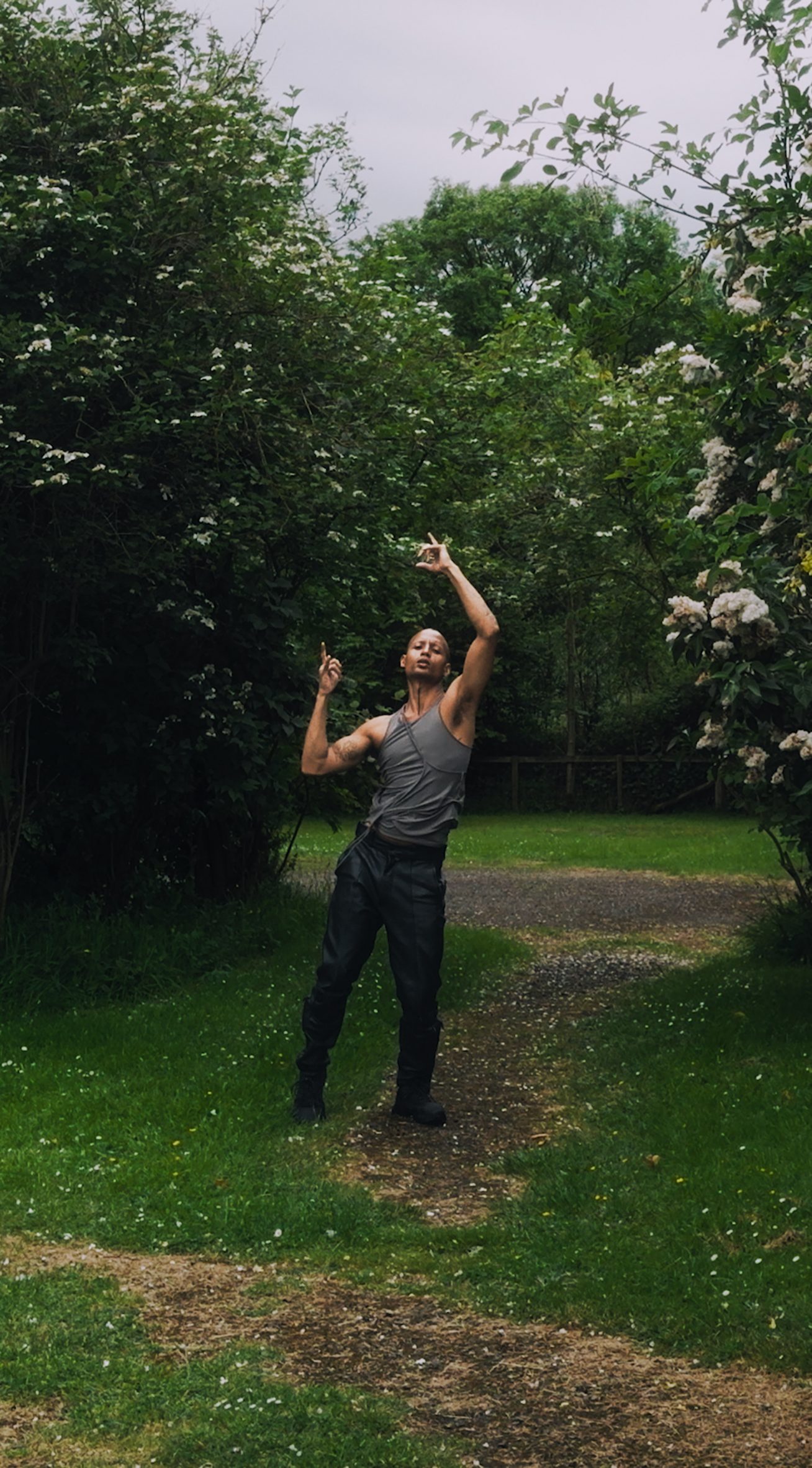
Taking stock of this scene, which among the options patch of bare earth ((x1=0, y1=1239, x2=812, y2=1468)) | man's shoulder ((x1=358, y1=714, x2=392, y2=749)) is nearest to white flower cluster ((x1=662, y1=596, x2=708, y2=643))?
man's shoulder ((x1=358, y1=714, x2=392, y2=749))

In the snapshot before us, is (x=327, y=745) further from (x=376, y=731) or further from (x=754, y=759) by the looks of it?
(x=754, y=759)

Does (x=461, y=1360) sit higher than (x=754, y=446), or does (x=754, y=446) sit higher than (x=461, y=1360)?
(x=754, y=446)

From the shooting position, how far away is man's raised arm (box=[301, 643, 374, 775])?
7.40m

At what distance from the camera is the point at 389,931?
24.0ft

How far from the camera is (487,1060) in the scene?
9031 millimetres

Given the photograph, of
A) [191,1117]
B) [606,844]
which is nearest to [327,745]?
[191,1117]

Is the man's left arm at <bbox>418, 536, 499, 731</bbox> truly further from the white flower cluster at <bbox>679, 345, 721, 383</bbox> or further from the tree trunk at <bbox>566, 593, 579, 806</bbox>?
the tree trunk at <bbox>566, 593, 579, 806</bbox>

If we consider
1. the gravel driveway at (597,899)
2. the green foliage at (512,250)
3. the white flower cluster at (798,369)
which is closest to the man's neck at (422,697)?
the white flower cluster at (798,369)

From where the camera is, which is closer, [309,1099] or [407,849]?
[407,849]

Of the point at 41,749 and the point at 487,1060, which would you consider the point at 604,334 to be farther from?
the point at 41,749

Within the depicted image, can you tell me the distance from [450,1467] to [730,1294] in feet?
4.98

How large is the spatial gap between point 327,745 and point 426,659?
0.61m

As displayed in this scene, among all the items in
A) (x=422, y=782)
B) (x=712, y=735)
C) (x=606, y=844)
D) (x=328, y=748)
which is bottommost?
(x=606, y=844)

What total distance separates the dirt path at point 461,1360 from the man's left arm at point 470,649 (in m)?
1.96
